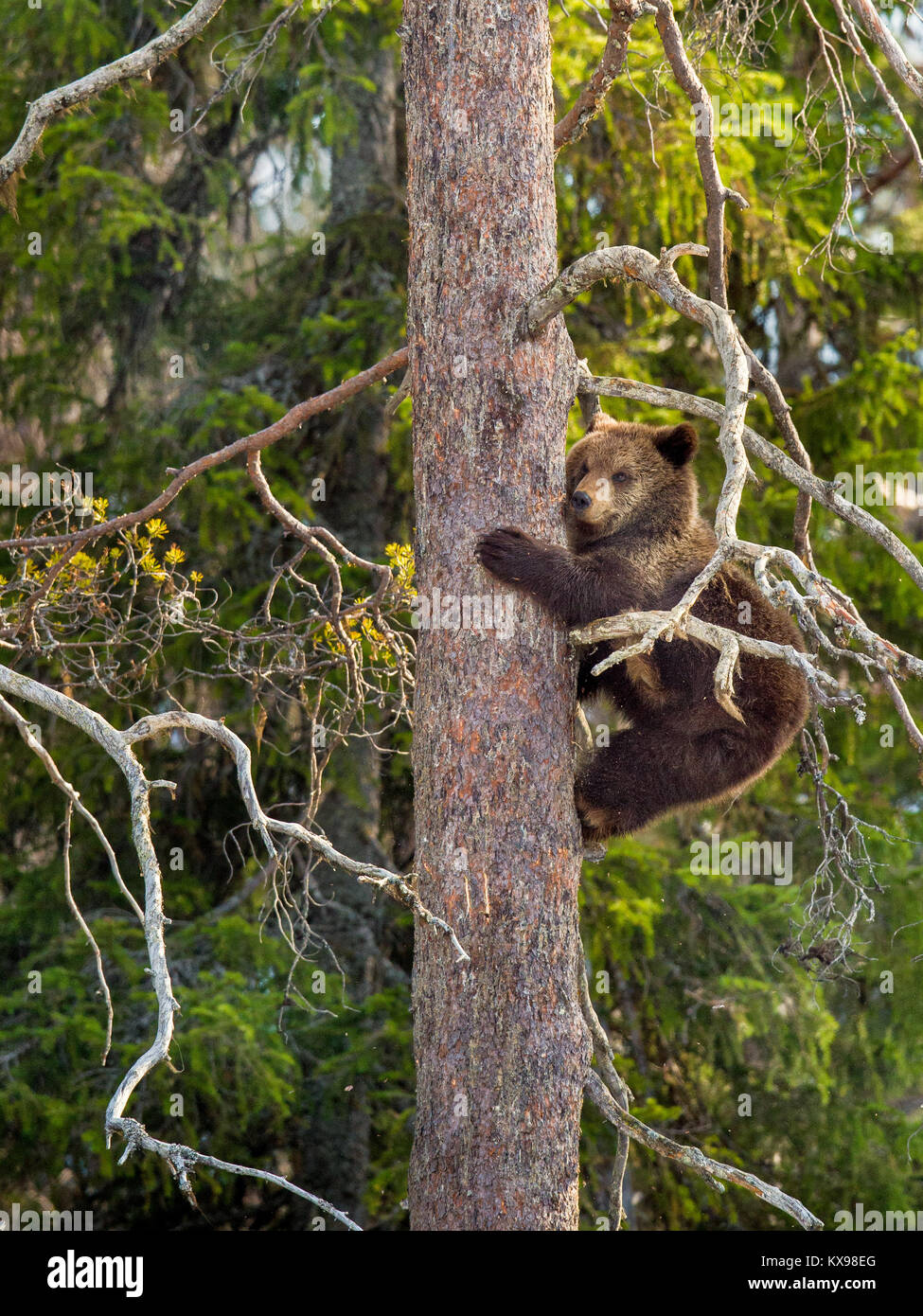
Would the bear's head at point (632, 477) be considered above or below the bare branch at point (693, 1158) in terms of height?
above

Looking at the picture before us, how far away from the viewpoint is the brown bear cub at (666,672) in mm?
5074

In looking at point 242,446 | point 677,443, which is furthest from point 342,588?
point 677,443

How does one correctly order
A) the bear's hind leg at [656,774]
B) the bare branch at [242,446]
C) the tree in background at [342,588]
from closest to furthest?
the bare branch at [242,446], the bear's hind leg at [656,774], the tree in background at [342,588]

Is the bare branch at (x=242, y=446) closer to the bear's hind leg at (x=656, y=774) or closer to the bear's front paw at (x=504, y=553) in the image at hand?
the bear's front paw at (x=504, y=553)

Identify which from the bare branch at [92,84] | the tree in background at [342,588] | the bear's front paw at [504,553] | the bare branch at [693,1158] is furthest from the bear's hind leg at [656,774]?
the bare branch at [92,84]

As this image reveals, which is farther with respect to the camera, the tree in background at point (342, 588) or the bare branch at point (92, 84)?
the tree in background at point (342, 588)

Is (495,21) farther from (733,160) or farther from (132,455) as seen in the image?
(132,455)

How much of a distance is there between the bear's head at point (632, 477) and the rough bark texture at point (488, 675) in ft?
3.87

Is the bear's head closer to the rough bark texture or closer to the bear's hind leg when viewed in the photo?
the bear's hind leg

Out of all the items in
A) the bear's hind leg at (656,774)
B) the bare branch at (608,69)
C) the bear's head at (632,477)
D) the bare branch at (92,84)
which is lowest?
the bear's hind leg at (656,774)

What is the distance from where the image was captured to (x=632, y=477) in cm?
553

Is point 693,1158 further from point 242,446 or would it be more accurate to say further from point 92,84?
point 92,84

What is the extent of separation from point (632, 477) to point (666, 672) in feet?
2.87
